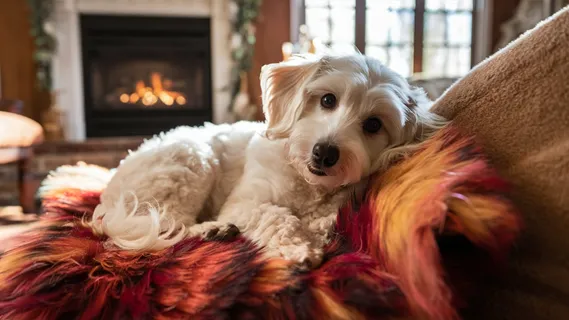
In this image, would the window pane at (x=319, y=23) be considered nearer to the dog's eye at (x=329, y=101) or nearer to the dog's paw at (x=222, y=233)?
the dog's eye at (x=329, y=101)

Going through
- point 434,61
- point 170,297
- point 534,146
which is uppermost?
point 434,61

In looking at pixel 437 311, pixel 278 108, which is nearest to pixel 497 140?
pixel 437 311

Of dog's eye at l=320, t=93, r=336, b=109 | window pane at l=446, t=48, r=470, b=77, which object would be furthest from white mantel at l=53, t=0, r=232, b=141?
dog's eye at l=320, t=93, r=336, b=109

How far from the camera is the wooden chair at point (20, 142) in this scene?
3006 millimetres

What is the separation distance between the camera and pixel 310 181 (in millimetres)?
1180

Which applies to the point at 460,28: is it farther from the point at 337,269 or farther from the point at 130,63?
the point at 337,269

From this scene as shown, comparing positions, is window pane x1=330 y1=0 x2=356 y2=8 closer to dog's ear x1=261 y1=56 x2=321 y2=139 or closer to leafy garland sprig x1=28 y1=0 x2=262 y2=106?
leafy garland sprig x1=28 y1=0 x2=262 y2=106

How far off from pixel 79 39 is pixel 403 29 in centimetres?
400

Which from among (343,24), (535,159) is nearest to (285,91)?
(535,159)

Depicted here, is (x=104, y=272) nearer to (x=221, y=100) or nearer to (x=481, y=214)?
(x=481, y=214)

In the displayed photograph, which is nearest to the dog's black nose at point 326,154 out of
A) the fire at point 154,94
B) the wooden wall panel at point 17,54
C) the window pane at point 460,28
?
the fire at point 154,94

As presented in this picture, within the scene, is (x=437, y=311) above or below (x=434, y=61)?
below

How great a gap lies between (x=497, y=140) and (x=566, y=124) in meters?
0.15

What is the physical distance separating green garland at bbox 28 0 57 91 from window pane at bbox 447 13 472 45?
16.0 feet
